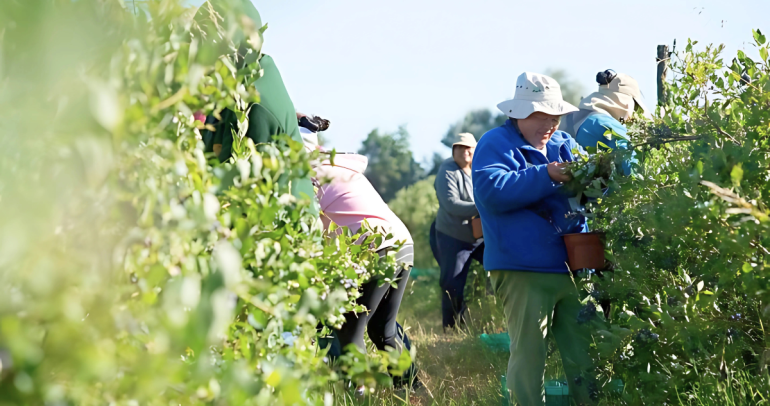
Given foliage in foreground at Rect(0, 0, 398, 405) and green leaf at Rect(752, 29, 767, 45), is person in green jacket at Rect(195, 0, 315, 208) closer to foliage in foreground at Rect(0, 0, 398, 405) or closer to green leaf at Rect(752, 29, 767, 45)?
foliage in foreground at Rect(0, 0, 398, 405)

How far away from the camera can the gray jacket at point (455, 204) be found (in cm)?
589

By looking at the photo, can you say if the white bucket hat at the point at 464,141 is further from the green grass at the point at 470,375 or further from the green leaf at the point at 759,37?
the green leaf at the point at 759,37

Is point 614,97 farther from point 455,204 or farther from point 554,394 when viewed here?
point 455,204

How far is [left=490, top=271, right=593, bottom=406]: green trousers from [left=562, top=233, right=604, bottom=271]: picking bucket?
150 mm

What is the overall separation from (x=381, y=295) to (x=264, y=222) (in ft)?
7.37

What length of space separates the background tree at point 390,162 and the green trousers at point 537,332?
2358 centimetres

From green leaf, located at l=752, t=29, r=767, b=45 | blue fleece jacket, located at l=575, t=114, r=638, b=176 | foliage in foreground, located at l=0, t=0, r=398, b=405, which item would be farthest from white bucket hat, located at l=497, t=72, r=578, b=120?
foliage in foreground, located at l=0, t=0, r=398, b=405

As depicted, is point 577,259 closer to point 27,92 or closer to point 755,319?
point 755,319

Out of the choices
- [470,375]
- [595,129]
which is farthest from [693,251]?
[470,375]

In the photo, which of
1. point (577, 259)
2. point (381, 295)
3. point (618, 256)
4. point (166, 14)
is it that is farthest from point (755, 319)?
point (166, 14)

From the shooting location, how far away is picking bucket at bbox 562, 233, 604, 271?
281 cm

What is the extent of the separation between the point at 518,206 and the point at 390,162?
24.1 metres

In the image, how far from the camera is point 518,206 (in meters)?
2.90

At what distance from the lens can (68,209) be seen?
73cm
